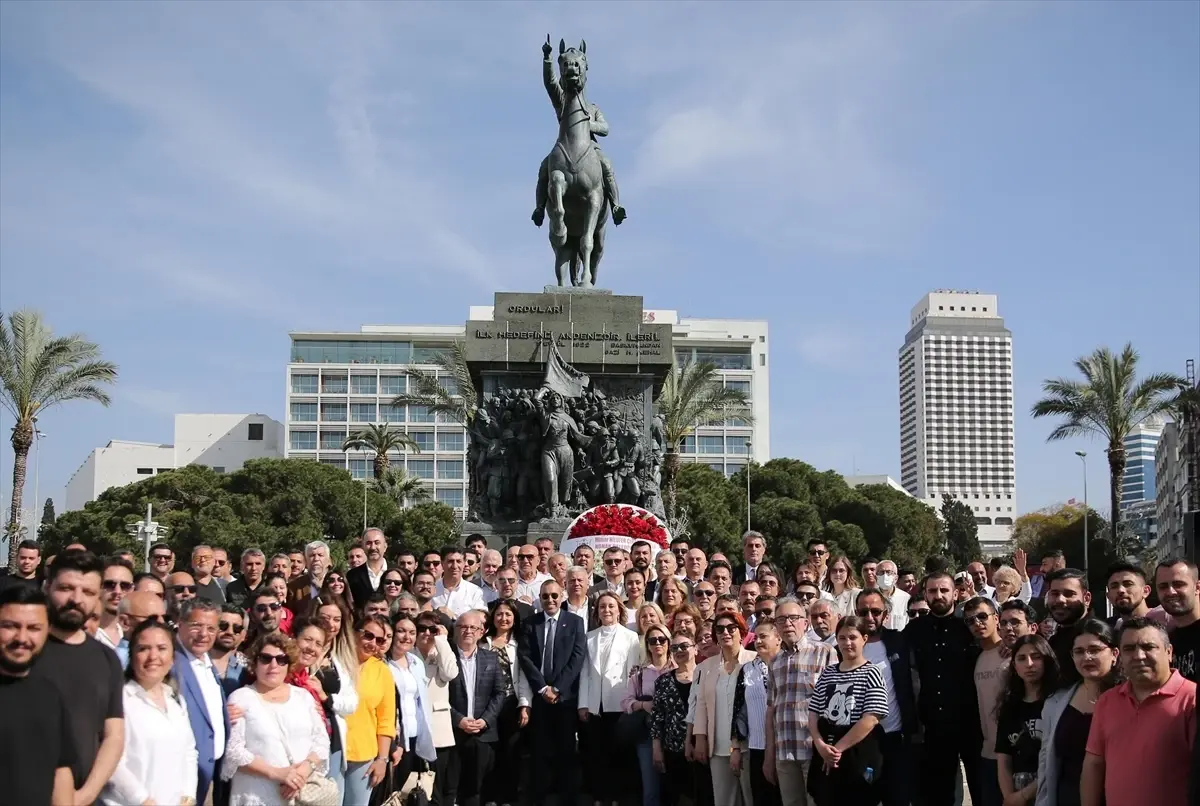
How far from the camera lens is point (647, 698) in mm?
9250

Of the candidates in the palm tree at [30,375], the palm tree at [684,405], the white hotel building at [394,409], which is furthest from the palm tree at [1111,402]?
the white hotel building at [394,409]

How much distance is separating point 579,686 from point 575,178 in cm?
1180

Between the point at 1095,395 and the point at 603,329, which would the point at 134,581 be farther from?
the point at 1095,395

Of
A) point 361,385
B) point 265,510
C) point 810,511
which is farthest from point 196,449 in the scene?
point 810,511

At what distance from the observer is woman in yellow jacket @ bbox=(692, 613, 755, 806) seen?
8570mm

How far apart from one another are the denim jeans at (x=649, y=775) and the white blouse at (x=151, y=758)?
12.4 feet

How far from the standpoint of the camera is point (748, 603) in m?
9.94

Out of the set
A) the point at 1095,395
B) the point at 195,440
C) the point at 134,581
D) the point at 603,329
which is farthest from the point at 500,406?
the point at 195,440

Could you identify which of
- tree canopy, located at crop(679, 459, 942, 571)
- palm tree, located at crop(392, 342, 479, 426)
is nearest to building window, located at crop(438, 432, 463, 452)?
tree canopy, located at crop(679, 459, 942, 571)

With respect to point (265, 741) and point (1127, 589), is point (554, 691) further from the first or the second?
point (1127, 589)

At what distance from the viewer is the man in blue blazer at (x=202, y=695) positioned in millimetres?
6625

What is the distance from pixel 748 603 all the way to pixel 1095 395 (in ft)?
88.3

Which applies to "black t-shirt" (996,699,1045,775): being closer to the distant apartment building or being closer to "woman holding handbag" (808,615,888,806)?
"woman holding handbag" (808,615,888,806)

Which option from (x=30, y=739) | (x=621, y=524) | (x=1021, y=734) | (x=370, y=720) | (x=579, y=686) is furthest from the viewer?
(x=621, y=524)
